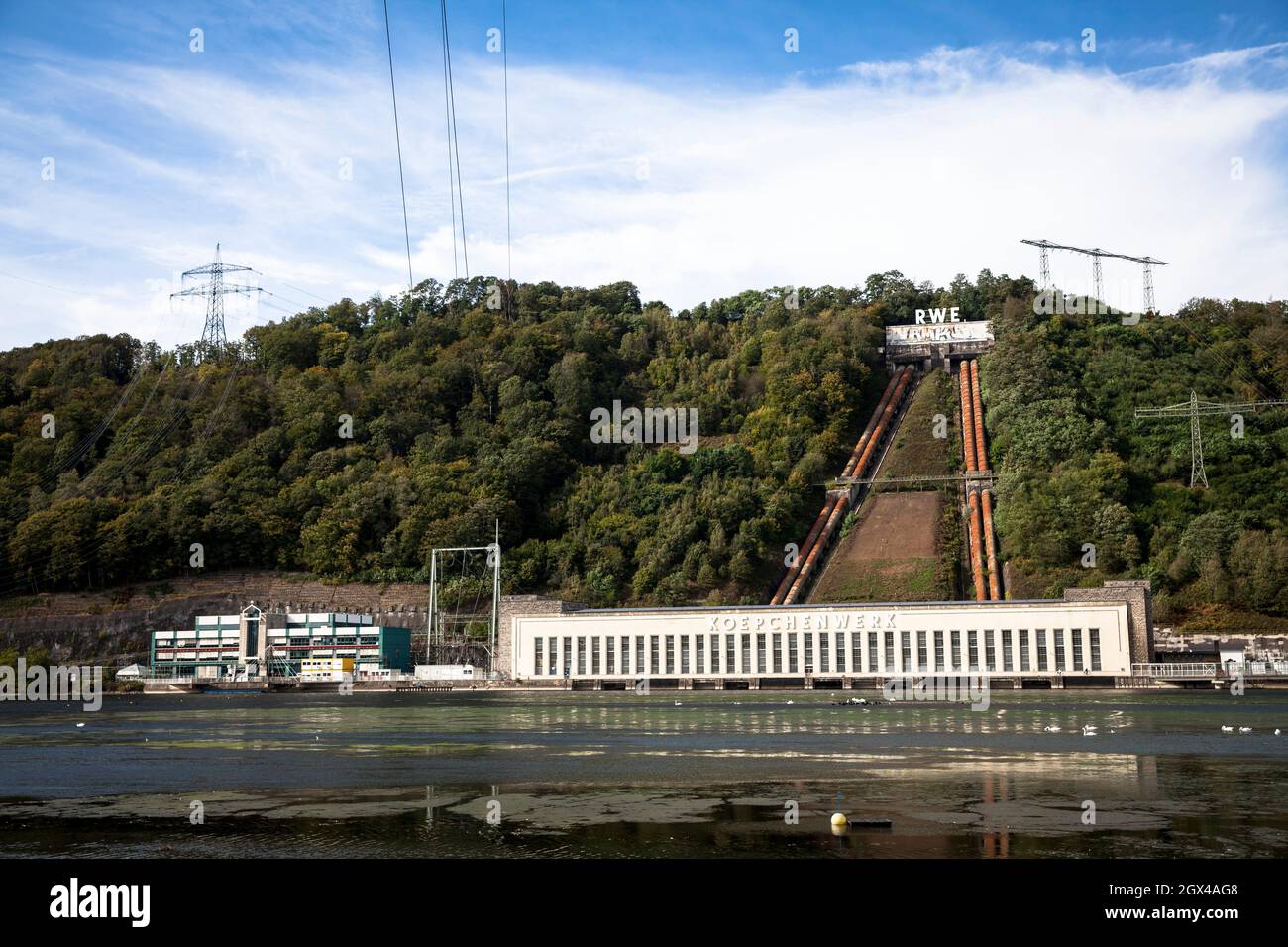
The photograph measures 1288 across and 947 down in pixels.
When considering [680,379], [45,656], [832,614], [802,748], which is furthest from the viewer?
[680,379]

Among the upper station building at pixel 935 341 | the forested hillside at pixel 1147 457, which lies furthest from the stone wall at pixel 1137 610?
the upper station building at pixel 935 341

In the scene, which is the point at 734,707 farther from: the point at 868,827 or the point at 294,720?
the point at 868,827

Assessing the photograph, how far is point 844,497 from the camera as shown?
14238cm

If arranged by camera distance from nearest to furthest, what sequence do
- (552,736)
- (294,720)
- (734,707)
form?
(552,736)
(294,720)
(734,707)

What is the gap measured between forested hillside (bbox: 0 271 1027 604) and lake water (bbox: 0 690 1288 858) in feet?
240

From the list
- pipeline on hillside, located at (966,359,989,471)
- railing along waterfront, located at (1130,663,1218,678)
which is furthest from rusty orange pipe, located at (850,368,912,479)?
railing along waterfront, located at (1130,663,1218,678)

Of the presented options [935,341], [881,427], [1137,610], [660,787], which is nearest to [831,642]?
[1137,610]

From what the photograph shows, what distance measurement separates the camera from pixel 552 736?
53156 mm

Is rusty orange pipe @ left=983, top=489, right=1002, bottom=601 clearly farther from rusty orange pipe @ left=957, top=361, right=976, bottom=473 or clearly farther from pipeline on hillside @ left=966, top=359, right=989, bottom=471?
rusty orange pipe @ left=957, top=361, right=976, bottom=473

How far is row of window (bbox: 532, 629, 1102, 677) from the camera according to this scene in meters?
101

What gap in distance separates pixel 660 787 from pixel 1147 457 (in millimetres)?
112756

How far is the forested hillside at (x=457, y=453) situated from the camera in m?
141
